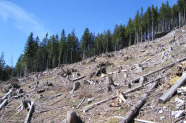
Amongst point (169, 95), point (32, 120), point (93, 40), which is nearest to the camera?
point (169, 95)

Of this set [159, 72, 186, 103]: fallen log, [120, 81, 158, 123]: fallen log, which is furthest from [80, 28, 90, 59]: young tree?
[159, 72, 186, 103]: fallen log

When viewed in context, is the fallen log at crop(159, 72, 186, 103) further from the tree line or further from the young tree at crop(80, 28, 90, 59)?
the young tree at crop(80, 28, 90, 59)

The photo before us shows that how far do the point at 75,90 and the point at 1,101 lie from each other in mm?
6509

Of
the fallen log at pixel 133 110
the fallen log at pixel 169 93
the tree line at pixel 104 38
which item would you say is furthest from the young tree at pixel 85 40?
the fallen log at pixel 169 93

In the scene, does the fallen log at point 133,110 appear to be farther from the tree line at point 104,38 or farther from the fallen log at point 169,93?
the tree line at point 104,38

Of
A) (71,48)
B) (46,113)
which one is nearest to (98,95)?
(46,113)

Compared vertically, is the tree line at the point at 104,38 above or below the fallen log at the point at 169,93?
above

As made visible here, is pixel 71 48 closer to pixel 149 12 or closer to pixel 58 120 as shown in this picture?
pixel 149 12

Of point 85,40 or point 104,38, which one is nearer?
point 85,40

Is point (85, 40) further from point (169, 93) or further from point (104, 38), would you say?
point (169, 93)

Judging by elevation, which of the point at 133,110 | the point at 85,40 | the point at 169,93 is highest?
the point at 85,40

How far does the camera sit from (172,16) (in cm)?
5253

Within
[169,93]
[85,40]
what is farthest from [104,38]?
[169,93]

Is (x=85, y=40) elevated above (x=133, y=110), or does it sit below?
above
